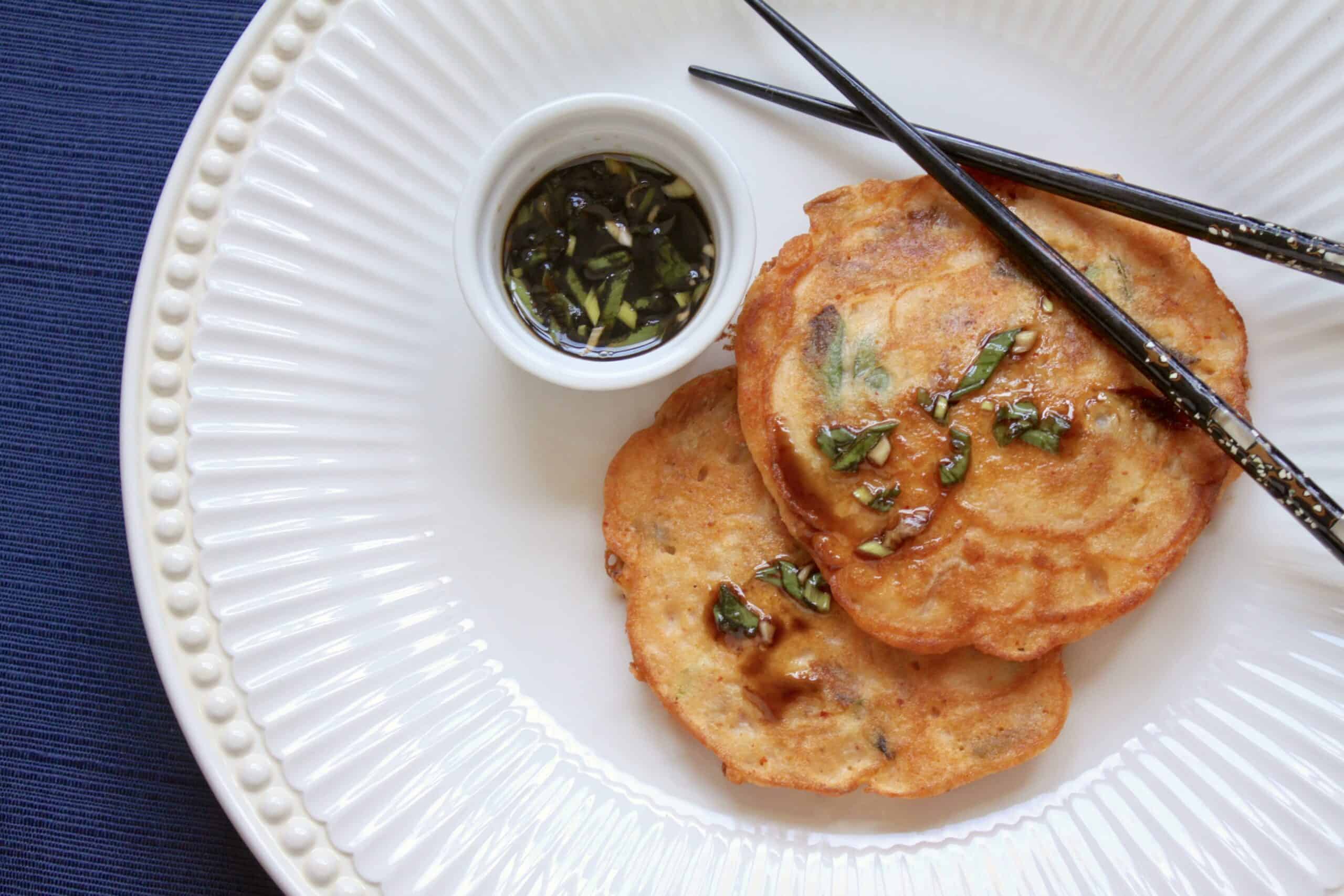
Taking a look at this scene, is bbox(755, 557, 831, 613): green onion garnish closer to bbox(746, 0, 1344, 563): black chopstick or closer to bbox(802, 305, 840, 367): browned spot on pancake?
bbox(802, 305, 840, 367): browned spot on pancake

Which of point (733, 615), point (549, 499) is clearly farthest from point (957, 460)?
point (549, 499)

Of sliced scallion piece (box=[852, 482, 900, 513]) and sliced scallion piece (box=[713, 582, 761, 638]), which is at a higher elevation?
sliced scallion piece (box=[852, 482, 900, 513])

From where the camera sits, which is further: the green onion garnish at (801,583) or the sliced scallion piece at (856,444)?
the green onion garnish at (801,583)

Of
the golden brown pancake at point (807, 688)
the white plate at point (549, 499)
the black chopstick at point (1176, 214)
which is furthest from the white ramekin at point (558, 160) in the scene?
the black chopstick at point (1176, 214)

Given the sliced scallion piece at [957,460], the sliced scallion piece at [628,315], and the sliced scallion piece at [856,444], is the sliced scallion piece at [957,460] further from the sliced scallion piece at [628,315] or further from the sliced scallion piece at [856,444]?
the sliced scallion piece at [628,315]

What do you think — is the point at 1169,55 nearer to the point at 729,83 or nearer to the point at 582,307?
the point at 729,83

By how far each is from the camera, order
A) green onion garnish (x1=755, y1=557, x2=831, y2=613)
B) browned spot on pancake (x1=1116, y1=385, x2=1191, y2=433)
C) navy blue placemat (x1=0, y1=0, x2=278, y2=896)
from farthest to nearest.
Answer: navy blue placemat (x1=0, y1=0, x2=278, y2=896) → green onion garnish (x1=755, y1=557, x2=831, y2=613) → browned spot on pancake (x1=1116, y1=385, x2=1191, y2=433)

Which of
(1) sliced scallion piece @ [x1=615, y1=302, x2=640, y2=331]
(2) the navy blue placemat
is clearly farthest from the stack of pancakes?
(2) the navy blue placemat

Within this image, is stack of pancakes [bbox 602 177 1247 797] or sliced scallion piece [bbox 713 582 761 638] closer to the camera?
stack of pancakes [bbox 602 177 1247 797]
